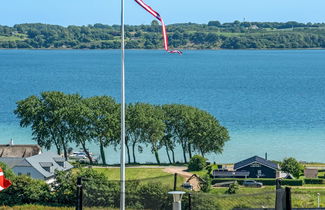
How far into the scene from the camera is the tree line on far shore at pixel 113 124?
5959 centimetres

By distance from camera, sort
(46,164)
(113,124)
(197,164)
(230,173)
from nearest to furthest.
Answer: (46,164) → (230,173) → (197,164) → (113,124)

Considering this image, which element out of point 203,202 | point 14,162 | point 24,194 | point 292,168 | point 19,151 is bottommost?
point 292,168

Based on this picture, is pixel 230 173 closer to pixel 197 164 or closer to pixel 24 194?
pixel 197 164

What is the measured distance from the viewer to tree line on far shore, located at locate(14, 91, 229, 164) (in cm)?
5959

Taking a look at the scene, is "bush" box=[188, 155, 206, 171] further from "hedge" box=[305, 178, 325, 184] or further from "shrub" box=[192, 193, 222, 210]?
"shrub" box=[192, 193, 222, 210]

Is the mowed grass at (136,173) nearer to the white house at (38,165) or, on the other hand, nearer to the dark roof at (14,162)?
the white house at (38,165)

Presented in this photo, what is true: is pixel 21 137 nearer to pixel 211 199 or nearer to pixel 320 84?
pixel 211 199

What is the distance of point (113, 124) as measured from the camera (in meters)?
59.3

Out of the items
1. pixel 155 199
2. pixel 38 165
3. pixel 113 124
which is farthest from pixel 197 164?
pixel 155 199

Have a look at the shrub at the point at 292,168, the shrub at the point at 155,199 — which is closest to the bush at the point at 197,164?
the shrub at the point at 292,168

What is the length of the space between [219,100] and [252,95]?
491 inches

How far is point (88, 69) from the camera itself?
199m

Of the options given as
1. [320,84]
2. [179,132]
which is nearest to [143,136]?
[179,132]

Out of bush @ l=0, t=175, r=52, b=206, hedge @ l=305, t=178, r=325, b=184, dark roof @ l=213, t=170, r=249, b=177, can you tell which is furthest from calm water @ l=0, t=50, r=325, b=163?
bush @ l=0, t=175, r=52, b=206
